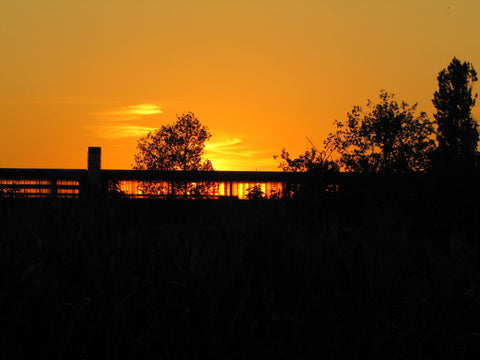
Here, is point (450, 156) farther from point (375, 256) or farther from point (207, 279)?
point (207, 279)

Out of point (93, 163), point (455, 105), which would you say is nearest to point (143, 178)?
point (93, 163)

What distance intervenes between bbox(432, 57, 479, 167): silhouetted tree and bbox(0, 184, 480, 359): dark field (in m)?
42.8

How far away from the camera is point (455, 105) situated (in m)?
48.1

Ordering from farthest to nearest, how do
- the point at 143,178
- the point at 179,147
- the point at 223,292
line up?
the point at 179,147
the point at 143,178
the point at 223,292

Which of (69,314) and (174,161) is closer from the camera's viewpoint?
(69,314)

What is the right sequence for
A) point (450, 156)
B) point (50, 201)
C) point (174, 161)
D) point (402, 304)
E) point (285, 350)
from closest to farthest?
point (285, 350) < point (402, 304) < point (50, 201) < point (450, 156) < point (174, 161)

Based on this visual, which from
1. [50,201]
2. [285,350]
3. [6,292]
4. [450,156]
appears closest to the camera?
[6,292]

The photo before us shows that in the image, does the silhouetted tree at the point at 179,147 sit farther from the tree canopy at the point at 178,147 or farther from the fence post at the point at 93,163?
the fence post at the point at 93,163

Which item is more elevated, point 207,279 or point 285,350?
point 207,279

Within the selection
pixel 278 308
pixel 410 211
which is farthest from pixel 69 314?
pixel 410 211

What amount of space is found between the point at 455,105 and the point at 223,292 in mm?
46291

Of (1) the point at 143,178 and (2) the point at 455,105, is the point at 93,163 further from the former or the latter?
(2) the point at 455,105

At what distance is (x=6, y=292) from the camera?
4832 millimetres

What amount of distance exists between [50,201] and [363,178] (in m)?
9.14
